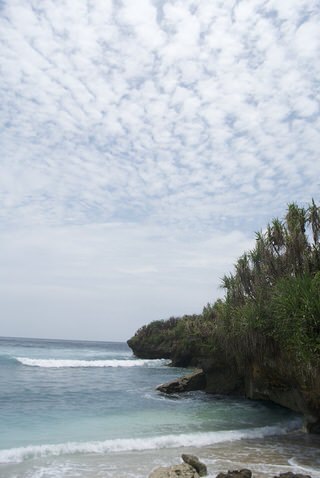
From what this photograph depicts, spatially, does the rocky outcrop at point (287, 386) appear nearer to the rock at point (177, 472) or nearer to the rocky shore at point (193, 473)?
the rocky shore at point (193, 473)

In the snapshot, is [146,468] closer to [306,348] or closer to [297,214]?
[306,348]

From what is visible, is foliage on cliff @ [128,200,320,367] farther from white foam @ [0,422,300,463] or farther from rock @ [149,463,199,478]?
rock @ [149,463,199,478]

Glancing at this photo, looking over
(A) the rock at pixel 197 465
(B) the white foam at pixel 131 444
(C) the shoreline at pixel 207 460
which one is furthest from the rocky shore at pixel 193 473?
(B) the white foam at pixel 131 444

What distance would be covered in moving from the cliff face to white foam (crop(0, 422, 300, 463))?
163 centimetres

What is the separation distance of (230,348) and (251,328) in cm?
313

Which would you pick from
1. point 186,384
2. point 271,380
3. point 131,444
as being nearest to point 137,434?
point 131,444

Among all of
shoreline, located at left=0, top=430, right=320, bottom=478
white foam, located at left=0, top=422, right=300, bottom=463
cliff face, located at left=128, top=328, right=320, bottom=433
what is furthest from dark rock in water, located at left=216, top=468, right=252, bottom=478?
cliff face, located at left=128, top=328, right=320, bottom=433

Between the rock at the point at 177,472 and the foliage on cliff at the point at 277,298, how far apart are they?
552 cm

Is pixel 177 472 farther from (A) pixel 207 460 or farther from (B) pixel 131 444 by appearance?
(B) pixel 131 444

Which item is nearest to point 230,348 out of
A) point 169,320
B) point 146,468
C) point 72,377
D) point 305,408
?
point 305,408

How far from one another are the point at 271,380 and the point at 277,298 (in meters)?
4.92

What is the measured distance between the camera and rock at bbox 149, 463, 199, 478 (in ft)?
31.4

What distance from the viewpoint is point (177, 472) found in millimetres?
9727

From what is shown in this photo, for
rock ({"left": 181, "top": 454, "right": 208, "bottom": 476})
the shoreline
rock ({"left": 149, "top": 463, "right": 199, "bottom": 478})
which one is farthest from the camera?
the shoreline
